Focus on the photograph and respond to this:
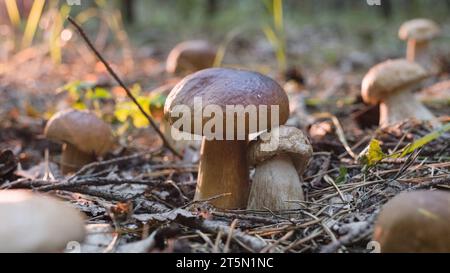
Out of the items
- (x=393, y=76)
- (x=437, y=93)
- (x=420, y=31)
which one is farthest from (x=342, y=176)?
(x=420, y=31)

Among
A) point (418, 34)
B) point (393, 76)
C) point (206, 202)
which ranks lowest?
point (206, 202)

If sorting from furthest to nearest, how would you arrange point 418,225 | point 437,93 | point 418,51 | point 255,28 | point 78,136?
point 255,28
point 418,51
point 437,93
point 78,136
point 418,225

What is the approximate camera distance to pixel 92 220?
1.91m

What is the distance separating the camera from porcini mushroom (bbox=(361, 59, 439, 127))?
3258mm

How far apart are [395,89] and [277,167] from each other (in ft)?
5.33

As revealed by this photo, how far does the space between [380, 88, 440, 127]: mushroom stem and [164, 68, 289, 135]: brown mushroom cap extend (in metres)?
1.62

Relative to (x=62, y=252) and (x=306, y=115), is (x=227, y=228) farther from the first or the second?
(x=306, y=115)

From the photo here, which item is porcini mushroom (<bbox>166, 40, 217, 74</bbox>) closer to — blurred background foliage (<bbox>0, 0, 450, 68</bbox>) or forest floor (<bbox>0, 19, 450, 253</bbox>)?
forest floor (<bbox>0, 19, 450, 253</bbox>)

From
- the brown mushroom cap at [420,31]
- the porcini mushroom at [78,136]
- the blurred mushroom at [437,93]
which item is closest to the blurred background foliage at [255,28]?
the brown mushroom cap at [420,31]

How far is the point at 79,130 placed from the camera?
301cm

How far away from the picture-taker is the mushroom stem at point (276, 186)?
→ 2.22 meters

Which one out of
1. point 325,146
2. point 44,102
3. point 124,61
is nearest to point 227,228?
point 325,146

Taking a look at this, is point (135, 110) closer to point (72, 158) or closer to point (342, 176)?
point (72, 158)

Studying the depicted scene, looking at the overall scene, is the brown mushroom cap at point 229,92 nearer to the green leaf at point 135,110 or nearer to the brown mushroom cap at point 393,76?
the green leaf at point 135,110
